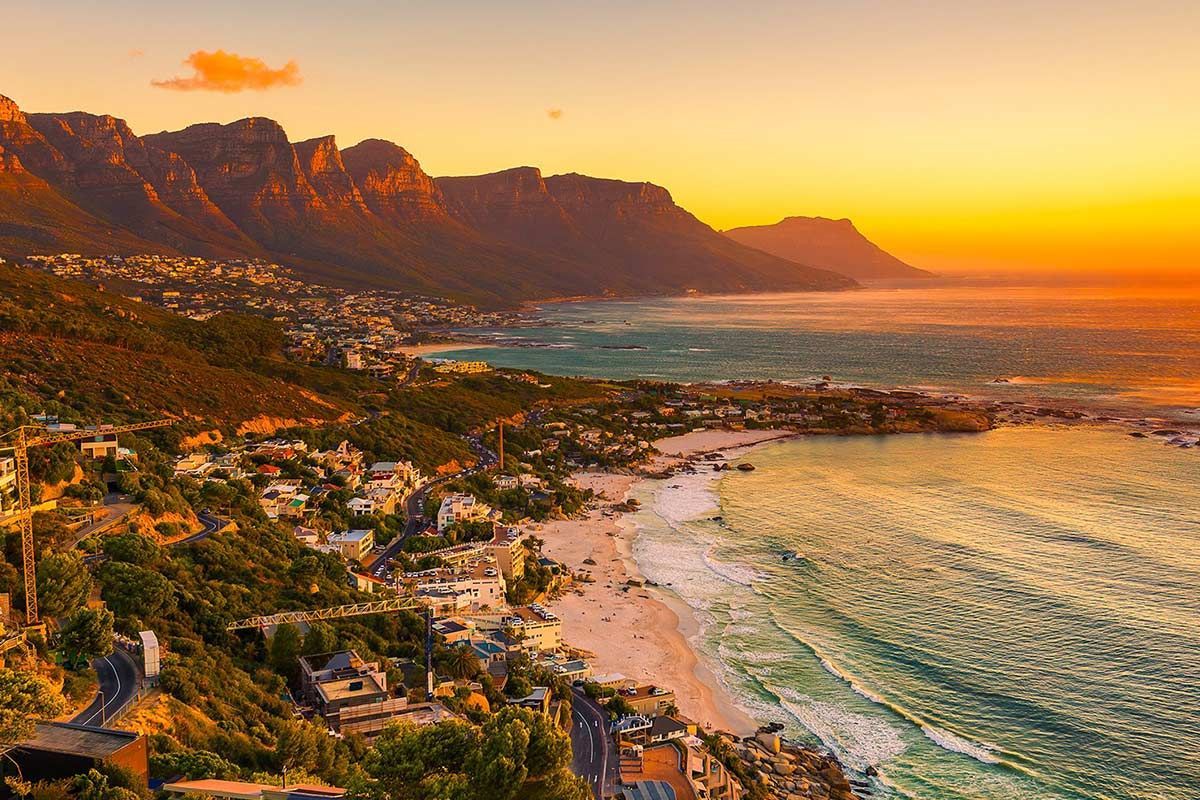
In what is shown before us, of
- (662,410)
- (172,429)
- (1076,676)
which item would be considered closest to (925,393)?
(662,410)

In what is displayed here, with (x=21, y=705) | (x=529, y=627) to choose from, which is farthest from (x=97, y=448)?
(x=21, y=705)

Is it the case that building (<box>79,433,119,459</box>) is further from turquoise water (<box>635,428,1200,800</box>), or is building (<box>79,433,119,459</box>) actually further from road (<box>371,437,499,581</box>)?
turquoise water (<box>635,428,1200,800</box>)

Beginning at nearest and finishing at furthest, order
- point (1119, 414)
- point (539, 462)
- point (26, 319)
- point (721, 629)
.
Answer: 1. point (721, 629)
2. point (26, 319)
3. point (539, 462)
4. point (1119, 414)

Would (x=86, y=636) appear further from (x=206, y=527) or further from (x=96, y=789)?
(x=206, y=527)

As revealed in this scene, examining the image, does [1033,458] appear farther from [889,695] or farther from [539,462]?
[889,695]

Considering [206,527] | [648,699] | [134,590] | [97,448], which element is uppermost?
[97,448]

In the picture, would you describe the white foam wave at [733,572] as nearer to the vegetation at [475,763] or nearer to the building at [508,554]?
the building at [508,554]
